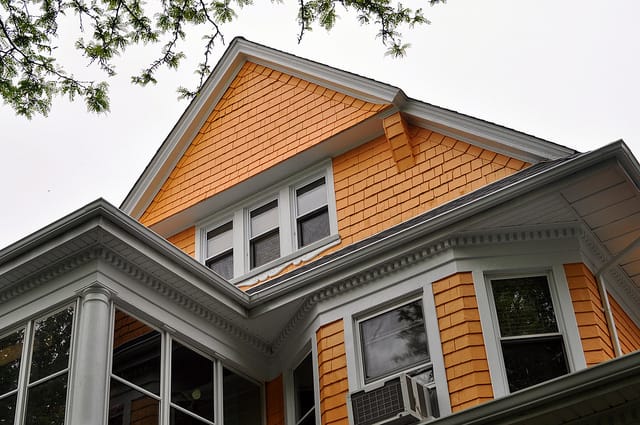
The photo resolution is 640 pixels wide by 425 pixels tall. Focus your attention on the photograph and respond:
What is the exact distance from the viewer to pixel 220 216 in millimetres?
13648

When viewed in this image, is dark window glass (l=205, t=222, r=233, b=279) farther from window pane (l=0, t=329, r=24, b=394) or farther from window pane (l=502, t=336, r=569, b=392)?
window pane (l=502, t=336, r=569, b=392)

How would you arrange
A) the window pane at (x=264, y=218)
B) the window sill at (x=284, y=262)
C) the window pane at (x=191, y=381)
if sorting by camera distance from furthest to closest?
the window pane at (x=264, y=218), the window sill at (x=284, y=262), the window pane at (x=191, y=381)

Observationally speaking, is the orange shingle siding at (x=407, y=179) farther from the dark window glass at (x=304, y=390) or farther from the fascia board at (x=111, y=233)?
the fascia board at (x=111, y=233)

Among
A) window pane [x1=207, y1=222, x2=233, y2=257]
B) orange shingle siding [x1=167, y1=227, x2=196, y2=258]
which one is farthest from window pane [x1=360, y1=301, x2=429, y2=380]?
orange shingle siding [x1=167, y1=227, x2=196, y2=258]

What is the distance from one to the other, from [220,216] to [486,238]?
5135mm

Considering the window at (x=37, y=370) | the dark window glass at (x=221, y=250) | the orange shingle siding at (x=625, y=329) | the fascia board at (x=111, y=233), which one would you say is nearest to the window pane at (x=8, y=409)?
the window at (x=37, y=370)

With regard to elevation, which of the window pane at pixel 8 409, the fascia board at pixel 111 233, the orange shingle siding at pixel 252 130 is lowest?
the window pane at pixel 8 409

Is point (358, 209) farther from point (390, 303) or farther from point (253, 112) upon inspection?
point (253, 112)

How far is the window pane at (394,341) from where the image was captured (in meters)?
9.69

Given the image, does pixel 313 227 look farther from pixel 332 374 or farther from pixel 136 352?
pixel 136 352

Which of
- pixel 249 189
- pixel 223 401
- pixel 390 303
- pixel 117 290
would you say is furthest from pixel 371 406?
pixel 249 189

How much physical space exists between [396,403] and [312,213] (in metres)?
4.15

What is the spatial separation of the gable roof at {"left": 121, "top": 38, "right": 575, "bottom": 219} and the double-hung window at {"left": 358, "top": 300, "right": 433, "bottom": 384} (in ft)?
8.18

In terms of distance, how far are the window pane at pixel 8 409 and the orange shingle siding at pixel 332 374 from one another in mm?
3282
